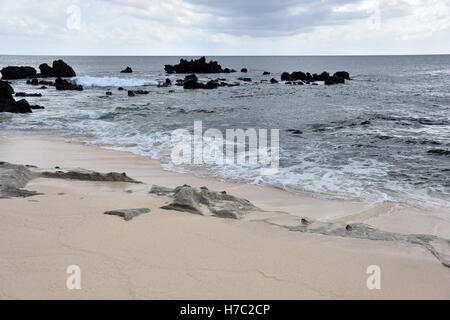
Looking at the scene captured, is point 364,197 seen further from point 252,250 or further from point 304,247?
point 252,250

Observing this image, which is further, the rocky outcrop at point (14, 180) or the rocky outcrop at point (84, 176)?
the rocky outcrop at point (84, 176)

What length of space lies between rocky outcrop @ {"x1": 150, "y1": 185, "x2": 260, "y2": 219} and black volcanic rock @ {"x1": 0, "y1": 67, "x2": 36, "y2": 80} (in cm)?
5454

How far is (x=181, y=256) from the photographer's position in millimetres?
3398

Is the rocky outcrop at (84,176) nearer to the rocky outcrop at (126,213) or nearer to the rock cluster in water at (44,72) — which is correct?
the rocky outcrop at (126,213)

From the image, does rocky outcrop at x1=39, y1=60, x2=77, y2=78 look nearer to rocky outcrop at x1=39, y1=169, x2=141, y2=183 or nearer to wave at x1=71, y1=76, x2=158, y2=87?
wave at x1=71, y1=76, x2=158, y2=87

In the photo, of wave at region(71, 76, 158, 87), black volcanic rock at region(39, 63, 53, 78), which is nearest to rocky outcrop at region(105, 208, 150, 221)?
wave at region(71, 76, 158, 87)

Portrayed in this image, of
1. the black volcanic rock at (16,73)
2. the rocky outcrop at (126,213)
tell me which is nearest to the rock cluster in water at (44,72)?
the black volcanic rock at (16,73)

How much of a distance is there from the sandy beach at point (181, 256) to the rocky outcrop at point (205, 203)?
20cm

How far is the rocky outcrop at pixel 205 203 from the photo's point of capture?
4930mm

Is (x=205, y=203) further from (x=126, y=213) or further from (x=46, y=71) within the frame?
(x=46, y=71)

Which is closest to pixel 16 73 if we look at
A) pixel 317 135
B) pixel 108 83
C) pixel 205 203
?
pixel 108 83

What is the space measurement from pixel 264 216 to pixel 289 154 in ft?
19.8

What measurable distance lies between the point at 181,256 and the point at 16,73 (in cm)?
5742
